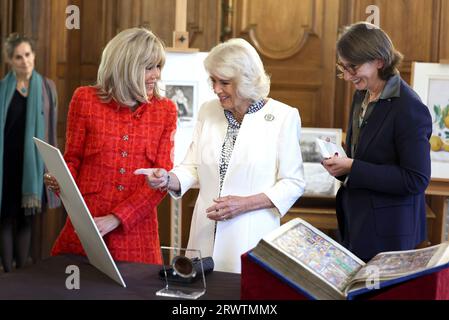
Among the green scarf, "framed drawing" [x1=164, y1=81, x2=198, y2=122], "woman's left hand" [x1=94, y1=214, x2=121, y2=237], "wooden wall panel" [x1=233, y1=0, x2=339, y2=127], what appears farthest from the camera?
"wooden wall panel" [x1=233, y1=0, x2=339, y2=127]

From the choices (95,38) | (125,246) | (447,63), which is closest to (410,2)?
(447,63)

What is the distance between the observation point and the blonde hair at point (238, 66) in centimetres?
279

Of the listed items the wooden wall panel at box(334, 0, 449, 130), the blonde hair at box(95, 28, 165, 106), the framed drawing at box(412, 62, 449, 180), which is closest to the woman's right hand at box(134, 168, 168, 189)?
the blonde hair at box(95, 28, 165, 106)

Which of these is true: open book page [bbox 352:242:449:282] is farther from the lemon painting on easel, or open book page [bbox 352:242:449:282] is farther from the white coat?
the lemon painting on easel

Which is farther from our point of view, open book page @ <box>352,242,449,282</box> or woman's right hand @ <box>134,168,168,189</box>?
woman's right hand @ <box>134,168,168,189</box>

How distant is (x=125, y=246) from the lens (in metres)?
2.71

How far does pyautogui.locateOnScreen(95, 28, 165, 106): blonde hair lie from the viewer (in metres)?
2.71

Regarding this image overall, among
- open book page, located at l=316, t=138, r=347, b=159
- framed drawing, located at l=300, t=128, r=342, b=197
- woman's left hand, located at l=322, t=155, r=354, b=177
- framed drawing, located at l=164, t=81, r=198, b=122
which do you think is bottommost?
framed drawing, located at l=300, t=128, r=342, b=197

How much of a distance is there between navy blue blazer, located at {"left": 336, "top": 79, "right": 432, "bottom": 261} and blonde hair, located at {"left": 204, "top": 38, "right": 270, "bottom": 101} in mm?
459

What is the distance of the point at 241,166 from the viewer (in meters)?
2.84

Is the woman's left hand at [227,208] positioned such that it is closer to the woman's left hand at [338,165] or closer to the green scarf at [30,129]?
the woman's left hand at [338,165]

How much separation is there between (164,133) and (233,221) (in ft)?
1.41

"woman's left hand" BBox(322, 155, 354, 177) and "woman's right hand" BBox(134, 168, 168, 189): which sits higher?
"woman's left hand" BBox(322, 155, 354, 177)

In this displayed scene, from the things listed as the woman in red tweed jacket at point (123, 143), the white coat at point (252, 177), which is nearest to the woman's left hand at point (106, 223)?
the woman in red tweed jacket at point (123, 143)
